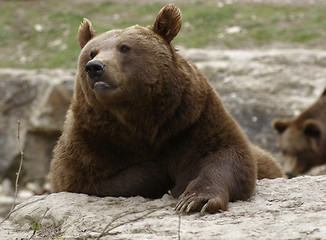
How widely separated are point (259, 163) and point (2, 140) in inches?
296

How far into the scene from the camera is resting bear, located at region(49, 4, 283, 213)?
186 inches

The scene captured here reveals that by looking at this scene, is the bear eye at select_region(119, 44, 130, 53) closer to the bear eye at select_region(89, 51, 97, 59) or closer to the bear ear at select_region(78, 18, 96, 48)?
the bear eye at select_region(89, 51, 97, 59)

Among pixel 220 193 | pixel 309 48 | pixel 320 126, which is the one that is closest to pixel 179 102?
pixel 220 193

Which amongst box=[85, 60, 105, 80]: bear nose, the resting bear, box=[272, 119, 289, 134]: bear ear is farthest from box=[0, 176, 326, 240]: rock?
box=[272, 119, 289, 134]: bear ear

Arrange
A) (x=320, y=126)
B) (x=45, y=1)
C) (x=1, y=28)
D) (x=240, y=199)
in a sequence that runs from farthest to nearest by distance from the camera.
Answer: (x=45, y=1), (x=1, y=28), (x=320, y=126), (x=240, y=199)

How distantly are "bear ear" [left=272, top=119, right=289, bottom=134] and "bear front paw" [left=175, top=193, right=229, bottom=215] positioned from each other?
21.9 ft

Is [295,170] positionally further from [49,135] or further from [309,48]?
[49,135]

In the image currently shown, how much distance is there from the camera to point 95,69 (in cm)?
441

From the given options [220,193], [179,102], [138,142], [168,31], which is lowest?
[220,193]

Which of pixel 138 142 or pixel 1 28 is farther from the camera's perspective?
pixel 1 28

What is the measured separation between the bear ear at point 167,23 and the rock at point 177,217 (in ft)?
4.34

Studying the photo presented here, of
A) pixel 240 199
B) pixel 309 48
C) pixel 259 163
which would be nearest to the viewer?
pixel 240 199

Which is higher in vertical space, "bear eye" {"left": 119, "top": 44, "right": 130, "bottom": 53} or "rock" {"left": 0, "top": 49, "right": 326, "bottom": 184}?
"bear eye" {"left": 119, "top": 44, "right": 130, "bottom": 53}

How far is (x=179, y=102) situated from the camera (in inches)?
190
